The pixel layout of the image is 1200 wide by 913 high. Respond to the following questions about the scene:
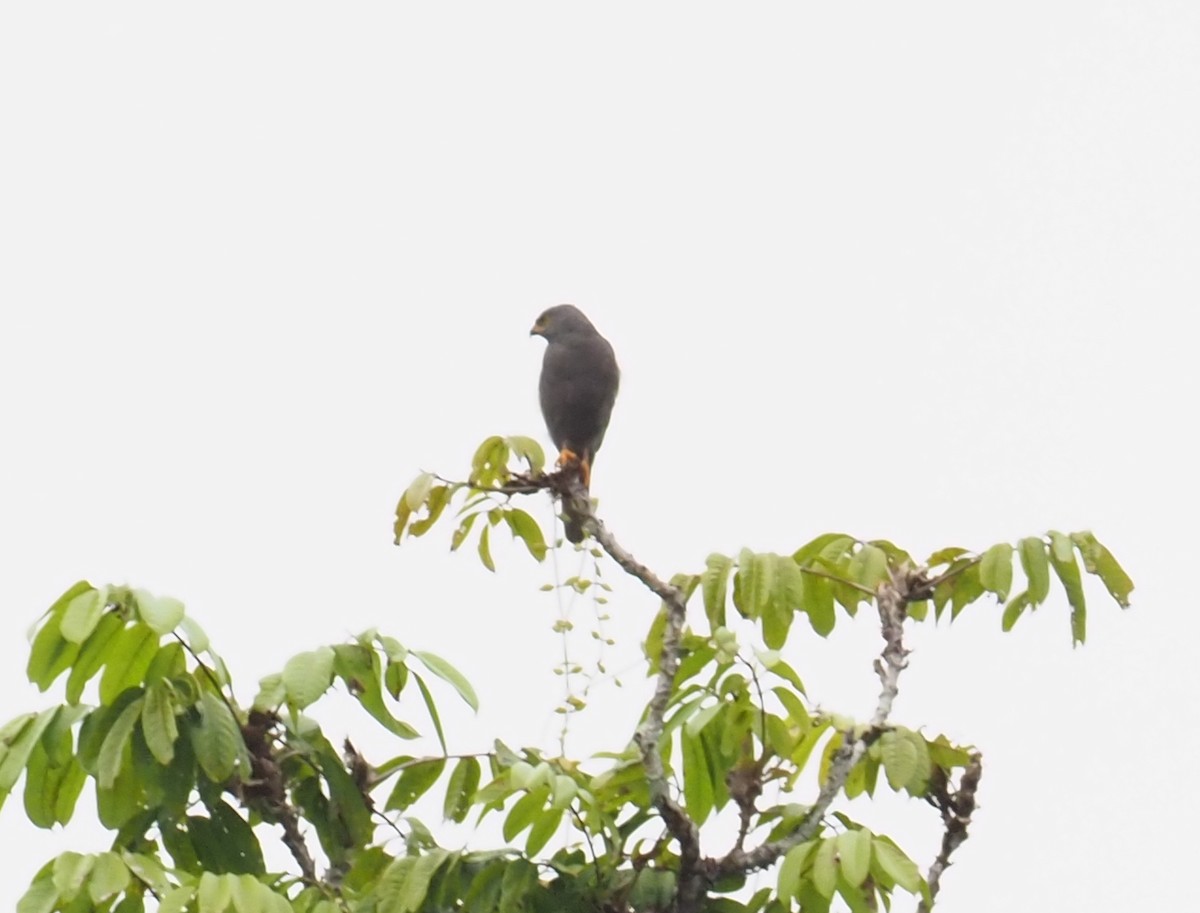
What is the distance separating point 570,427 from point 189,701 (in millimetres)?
3041

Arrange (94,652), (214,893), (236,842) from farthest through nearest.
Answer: (236,842) → (94,652) → (214,893)

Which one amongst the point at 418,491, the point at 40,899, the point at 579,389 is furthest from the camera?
the point at 579,389

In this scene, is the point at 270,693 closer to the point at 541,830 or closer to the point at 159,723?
the point at 159,723

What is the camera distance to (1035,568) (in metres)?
3.58

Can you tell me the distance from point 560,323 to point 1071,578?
10.8 feet

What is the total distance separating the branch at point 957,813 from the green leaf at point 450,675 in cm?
95

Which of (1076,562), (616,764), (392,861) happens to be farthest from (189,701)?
(1076,562)

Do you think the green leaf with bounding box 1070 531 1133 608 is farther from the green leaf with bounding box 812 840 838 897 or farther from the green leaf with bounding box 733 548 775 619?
the green leaf with bounding box 812 840 838 897

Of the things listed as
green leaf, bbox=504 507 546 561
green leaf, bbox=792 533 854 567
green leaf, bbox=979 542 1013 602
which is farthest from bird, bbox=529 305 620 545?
green leaf, bbox=979 542 1013 602

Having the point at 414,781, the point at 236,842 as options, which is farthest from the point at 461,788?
the point at 236,842

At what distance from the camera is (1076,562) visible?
364 centimetres

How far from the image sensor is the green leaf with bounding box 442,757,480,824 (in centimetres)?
372

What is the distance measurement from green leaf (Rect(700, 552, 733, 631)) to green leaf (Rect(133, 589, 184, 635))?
1.00 m

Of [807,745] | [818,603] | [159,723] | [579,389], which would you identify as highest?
[579,389]
